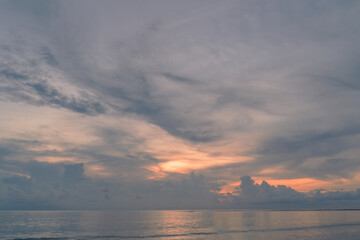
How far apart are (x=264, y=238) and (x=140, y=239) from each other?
4170 cm

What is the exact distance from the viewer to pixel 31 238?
86.6 metres

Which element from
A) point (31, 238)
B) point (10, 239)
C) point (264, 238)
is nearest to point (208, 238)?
point (264, 238)

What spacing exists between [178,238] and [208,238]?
1050cm

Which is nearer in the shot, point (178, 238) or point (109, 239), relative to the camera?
point (109, 239)

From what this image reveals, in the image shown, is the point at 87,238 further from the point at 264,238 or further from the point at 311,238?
the point at 311,238

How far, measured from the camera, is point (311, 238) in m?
85.1

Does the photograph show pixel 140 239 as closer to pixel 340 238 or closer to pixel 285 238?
pixel 285 238

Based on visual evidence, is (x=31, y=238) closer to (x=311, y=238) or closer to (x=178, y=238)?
(x=178, y=238)

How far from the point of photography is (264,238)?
84.8 meters

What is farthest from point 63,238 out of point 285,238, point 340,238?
point 340,238

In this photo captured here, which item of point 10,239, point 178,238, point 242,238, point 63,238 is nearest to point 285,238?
point 242,238

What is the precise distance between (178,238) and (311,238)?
44.9m

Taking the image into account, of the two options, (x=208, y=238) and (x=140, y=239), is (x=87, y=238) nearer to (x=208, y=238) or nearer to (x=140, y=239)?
(x=140, y=239)

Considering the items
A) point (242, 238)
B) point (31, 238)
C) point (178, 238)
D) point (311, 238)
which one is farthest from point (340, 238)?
point (31, 238)
